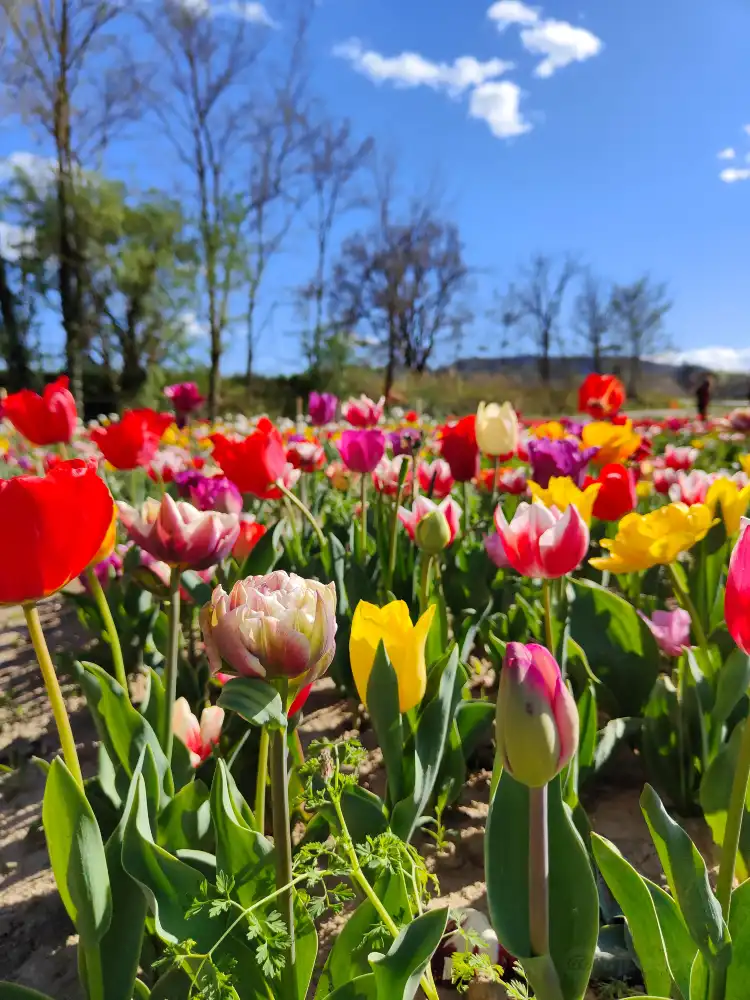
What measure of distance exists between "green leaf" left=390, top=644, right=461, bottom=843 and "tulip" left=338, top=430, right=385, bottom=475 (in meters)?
0.89

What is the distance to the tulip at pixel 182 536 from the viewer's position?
105cm

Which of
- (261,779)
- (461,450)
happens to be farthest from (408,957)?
(461,450)

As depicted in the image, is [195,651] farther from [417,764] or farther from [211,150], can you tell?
[211,150]

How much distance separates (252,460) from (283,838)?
104 centimetres

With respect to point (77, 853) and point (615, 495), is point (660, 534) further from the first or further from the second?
point (77, 853)

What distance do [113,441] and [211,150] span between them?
53.7ft

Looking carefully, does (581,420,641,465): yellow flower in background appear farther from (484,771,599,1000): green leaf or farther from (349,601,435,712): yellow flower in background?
(484,771,599,1000): green leaf

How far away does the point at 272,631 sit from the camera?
0.62m

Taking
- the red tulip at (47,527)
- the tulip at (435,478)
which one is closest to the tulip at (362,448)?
the tulip at (435,478)

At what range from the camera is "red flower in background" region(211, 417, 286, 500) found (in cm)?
162

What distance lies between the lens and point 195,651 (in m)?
2.22

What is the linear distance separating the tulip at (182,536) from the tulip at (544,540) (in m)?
0.42

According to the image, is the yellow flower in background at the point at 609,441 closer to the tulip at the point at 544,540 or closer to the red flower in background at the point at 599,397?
the red flower in background at the point at 599,397

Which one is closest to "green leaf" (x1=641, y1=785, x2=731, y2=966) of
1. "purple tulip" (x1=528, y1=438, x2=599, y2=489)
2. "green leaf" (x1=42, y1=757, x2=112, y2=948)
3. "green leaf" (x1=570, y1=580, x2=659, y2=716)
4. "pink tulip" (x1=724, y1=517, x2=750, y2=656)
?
"pink tulip" (x1=724, y1=517, x2=750, y2=656)
